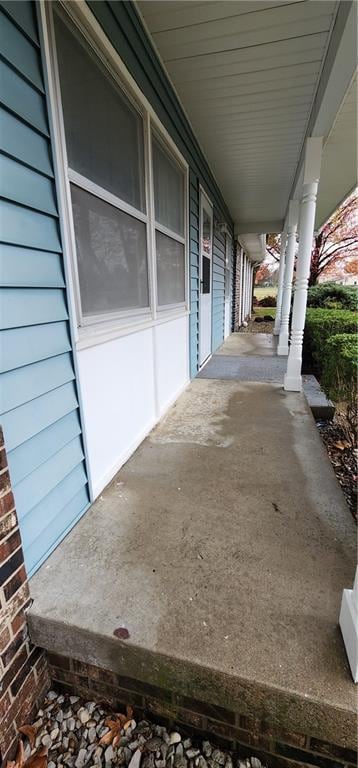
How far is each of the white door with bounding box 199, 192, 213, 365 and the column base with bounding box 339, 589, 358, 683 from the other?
3.86m

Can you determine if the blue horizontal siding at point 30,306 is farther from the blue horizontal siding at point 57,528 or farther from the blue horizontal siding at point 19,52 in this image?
the blue horizontal siding at point 57,528

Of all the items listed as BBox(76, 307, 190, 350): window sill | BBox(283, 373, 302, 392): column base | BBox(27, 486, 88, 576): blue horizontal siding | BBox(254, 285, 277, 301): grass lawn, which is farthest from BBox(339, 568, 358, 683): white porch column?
BBox(254, 285, 277, 301): grass lawn

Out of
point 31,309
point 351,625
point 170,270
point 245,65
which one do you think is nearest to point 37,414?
point 31,309

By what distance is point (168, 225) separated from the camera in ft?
10.0

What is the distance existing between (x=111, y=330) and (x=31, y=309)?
0.70 meters

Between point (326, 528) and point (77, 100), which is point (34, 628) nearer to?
point (326, 528)

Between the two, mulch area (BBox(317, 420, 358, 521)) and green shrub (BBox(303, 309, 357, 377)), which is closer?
mulch area (BBox(317, 420, 358, 521))

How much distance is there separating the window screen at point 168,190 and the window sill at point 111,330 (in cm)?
85

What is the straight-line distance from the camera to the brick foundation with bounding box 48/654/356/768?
990 mm

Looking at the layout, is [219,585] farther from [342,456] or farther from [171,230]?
[171,230]

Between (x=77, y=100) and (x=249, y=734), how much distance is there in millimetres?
2531

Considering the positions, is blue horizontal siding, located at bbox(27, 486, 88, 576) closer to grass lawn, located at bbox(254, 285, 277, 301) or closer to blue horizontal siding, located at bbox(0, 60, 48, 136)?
blue horizontal siding, located at bbox(0, 60, 48, 136)

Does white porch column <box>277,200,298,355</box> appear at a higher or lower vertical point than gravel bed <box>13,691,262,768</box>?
higher

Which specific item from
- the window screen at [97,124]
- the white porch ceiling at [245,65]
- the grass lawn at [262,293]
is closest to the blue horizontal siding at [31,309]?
the window screen at [97,124]
